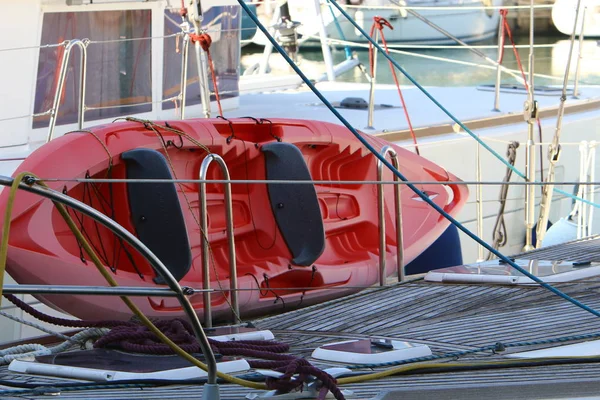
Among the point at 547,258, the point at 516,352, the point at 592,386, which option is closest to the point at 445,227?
the point at 547,258

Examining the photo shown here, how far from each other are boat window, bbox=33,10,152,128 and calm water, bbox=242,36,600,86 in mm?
9252

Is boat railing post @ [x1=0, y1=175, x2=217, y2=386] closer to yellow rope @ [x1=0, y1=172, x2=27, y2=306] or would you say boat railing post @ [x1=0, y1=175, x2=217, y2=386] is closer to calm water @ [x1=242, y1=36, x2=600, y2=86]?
yellow rope @ [x1=0, y1=172, x2=27, y2=306]

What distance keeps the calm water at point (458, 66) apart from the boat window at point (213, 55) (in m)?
7.88

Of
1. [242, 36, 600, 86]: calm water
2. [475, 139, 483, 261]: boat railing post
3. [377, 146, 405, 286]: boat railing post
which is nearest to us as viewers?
[377, 146, 405, 286]: boat railing post

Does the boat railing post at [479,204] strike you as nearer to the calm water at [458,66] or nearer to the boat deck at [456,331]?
the boat deck at [456,331]

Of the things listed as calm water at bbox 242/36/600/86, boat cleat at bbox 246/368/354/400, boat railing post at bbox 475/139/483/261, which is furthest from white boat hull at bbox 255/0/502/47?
boat cleat at bbox 246/368/354/400

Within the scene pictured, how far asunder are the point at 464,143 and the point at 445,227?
236 cm

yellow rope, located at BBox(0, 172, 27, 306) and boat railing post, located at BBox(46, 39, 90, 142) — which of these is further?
boat railing post, located at BBox(46, 39, 90, 142)

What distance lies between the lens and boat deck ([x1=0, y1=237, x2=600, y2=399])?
126 inches

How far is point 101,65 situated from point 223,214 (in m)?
1.86

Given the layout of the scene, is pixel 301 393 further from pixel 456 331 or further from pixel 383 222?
pixel 383 222

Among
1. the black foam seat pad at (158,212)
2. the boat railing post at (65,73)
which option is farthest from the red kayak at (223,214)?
the boat railing post at (65,73)

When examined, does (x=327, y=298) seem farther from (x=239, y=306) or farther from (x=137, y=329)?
(x=137, y=329)

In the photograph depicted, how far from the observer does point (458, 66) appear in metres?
21.6
